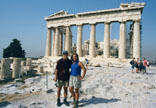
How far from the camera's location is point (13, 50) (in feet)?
150

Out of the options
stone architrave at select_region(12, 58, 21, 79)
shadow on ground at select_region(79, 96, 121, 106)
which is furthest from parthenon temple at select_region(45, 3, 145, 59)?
shadow on ground at select_region(79, 96, 121, 106)

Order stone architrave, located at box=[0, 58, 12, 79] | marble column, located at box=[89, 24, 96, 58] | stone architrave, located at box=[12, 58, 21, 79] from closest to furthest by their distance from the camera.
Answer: stone architrave, located at box=[0, 58, 12, 79]
stone architrave, located at box=[12, 58, 21, 79]
marble column, located at box=[89, 24, 96, 58]

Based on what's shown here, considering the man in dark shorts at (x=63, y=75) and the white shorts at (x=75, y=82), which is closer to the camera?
the white shorts at (x=75, y=82)

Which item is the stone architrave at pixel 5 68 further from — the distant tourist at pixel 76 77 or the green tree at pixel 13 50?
the green tree at pixel 13 50

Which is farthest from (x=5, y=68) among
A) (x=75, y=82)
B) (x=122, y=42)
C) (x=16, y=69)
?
(x=122, y=42)

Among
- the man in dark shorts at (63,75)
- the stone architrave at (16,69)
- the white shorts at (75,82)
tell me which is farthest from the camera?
the stone architrave at (16,69)

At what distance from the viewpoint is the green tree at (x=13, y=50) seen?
45406 mm

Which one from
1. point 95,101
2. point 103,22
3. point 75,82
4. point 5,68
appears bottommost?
point 95,101

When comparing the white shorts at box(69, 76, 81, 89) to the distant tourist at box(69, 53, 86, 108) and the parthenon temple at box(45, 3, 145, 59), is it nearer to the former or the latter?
the distant tourist at box(69, 53, 86, 108)

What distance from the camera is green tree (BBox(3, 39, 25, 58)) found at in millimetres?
45406

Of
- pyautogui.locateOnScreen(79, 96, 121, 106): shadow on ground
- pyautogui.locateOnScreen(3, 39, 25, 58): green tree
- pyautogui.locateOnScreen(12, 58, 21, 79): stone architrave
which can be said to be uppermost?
pyautogui.locateOnScreen(3, 39, 25, 58): green tree

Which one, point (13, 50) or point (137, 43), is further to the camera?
point (13, 50)

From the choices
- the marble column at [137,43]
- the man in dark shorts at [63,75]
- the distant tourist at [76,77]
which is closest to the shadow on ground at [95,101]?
the distant tourist at [76,77]

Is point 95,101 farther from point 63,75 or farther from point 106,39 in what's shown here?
point 106,39
